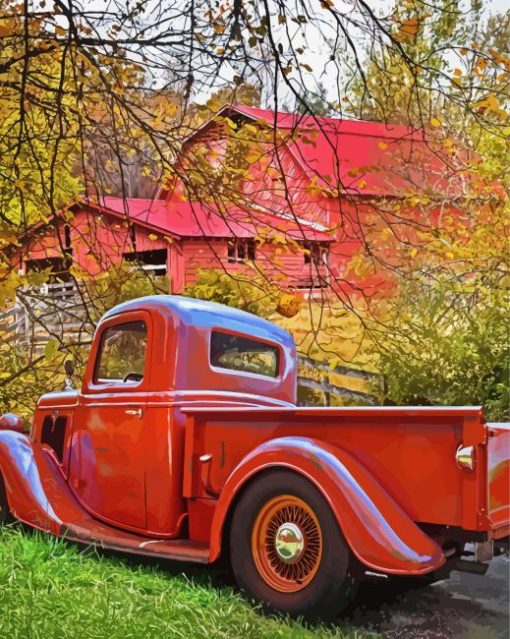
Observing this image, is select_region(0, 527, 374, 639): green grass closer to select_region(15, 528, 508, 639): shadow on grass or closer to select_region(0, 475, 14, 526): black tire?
select_region(15, 528, 508, 639): shadow on grass

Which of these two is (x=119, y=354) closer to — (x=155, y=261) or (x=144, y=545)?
(x=144, y=545)

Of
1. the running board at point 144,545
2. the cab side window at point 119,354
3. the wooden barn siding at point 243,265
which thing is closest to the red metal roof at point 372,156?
the wooden barn siding at point 243,265

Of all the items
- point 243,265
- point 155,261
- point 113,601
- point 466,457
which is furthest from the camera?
point 155,261

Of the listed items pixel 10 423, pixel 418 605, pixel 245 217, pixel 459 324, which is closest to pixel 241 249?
pixel 245 217

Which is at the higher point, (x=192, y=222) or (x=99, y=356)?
(x=192, y=222)

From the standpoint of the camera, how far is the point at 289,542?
2.82 metres

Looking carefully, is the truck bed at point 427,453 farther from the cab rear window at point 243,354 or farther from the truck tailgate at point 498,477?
the cab rear window at point 243,354

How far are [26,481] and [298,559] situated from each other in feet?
5.96

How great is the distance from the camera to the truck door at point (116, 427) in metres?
3.64

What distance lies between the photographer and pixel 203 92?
392cm

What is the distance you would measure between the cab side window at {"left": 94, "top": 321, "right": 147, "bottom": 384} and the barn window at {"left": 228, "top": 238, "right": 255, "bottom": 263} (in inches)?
36.6

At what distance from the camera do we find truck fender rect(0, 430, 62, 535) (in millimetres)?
3908

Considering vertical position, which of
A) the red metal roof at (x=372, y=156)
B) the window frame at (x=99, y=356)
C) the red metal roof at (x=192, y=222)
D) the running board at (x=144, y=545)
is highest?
the red metal roof at (x=372, y=156)

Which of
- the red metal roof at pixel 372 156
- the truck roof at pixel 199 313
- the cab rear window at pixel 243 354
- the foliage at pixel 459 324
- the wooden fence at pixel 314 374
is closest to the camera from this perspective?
the truck roof at pixel 199 313
